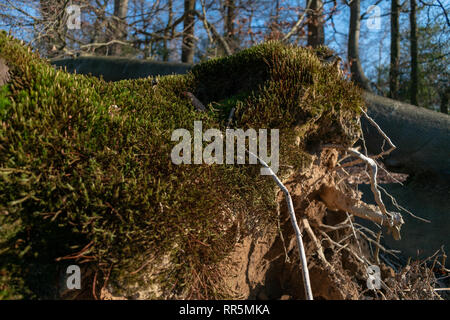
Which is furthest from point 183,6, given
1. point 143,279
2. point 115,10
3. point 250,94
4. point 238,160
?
A: point 143,279

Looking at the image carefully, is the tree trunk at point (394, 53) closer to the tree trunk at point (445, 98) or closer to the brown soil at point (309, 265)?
the tree trunk at point (445, 98)

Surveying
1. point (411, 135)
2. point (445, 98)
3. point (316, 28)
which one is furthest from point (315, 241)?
point (445, 98)

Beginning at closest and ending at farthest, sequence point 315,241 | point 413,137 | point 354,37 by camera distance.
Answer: point 315,241, point 413,137, point 354,37

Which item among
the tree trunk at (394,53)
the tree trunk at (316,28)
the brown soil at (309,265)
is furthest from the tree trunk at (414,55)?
the brown soil at (309,265)

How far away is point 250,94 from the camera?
2814mm

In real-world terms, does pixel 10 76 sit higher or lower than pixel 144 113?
higher

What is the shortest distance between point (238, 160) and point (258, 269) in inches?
50.9

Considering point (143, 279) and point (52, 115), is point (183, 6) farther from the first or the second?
point (143, 279)

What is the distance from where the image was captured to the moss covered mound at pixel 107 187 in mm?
1700

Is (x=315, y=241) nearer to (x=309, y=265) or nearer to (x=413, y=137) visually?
(x=309, y=265)

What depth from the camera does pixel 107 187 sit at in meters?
1.77

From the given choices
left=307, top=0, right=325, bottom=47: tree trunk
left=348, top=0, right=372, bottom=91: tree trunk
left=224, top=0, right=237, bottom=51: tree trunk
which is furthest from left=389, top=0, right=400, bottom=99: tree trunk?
left=224, top=0, right=237, bottom=51: tree trunk

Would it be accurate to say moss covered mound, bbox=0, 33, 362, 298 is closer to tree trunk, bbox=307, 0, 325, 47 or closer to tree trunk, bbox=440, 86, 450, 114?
tree trunk, bbox=307, 0, 325, 47

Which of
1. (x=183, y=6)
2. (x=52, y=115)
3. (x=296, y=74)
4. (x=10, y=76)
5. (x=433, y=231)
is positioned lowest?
(x=433, y=231)
